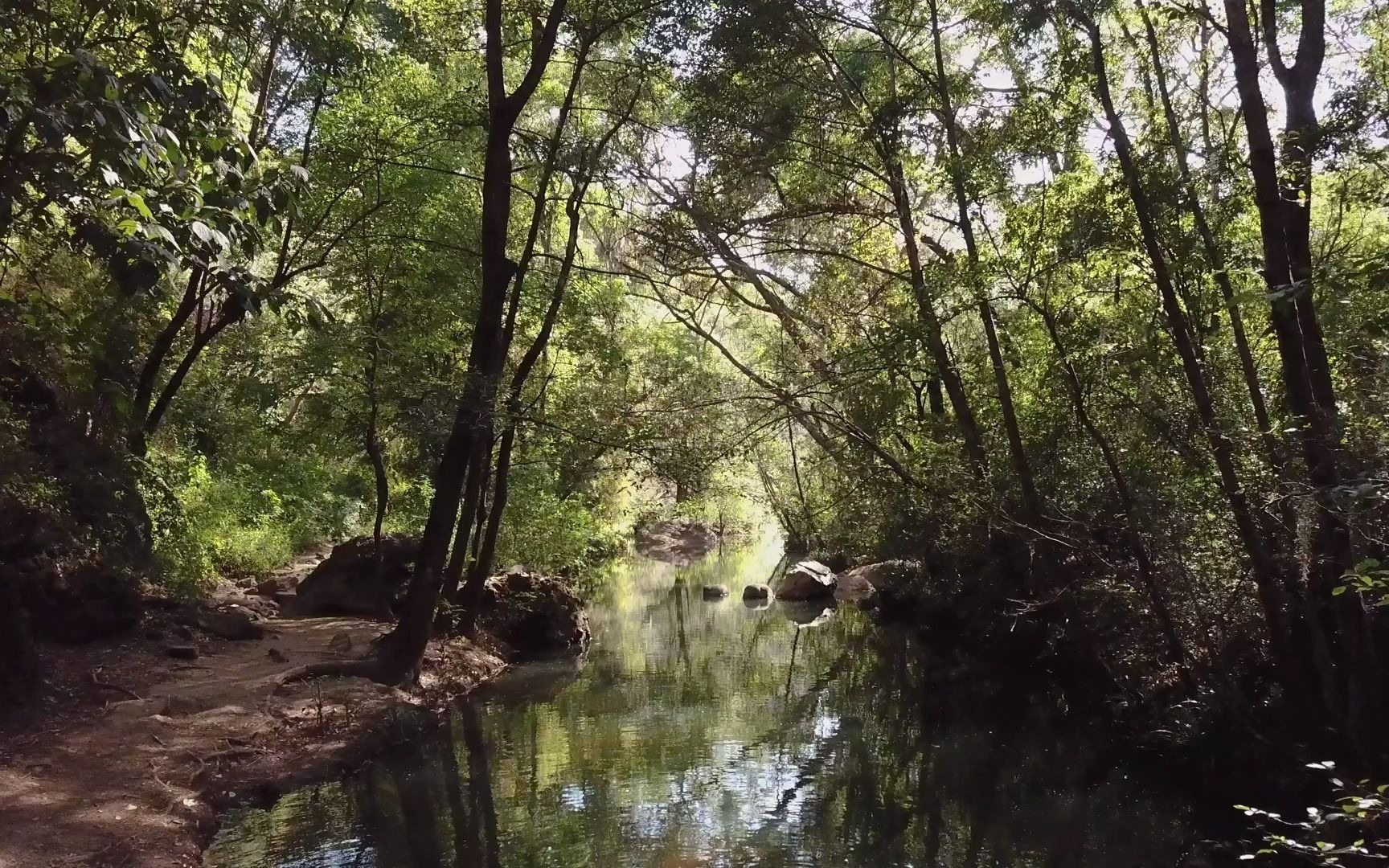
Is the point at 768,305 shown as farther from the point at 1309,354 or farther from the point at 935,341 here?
the point at 1309,354

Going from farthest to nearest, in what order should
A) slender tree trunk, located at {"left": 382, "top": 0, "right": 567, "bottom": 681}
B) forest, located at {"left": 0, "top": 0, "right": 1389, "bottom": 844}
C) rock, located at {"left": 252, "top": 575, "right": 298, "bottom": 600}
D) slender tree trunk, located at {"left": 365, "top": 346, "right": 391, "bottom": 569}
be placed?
rock, located at {"left": 252, "top": 575, "right": 298, "bottom": 600}, slender tree trunk, located at {"left": 365, "top": 346, "right": 391, "bottom": 569}, slender tree trunk, located at {"left": 382, "top": 0, "right": 567, "bottom": 681}, forest, located at {"left": 0, "top": 0, "right": 1389, "bottom": 844}

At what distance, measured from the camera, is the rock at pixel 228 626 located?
38.1 feet

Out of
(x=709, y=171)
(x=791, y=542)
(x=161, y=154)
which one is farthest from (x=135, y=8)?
(x=791, y=542)

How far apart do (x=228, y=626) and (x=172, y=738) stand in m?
4.14

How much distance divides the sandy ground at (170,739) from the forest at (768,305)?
0.68 m

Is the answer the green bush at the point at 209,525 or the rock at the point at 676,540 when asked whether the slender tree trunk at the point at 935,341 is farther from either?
the rock at the point at 676,540

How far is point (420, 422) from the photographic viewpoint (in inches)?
411

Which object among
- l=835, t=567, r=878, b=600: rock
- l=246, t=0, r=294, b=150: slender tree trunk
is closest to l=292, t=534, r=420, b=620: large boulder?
l=246, t=0, r=294, b=150: slender tree trunk

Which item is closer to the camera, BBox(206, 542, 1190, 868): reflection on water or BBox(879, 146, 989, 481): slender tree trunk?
BBox(206, 542, 1190, 868): reflection on water

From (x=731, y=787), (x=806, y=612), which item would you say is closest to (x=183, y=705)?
(x=731, y=787)

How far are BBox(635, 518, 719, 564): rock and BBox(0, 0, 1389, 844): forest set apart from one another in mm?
16679

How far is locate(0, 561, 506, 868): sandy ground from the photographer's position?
607cm

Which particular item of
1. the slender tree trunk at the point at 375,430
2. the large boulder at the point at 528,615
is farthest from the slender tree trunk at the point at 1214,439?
the large boulder at the point at 528,615

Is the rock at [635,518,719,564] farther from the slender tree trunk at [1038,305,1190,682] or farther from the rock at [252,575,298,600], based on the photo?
the slender tree trunk at [1038,305,1190,682]
